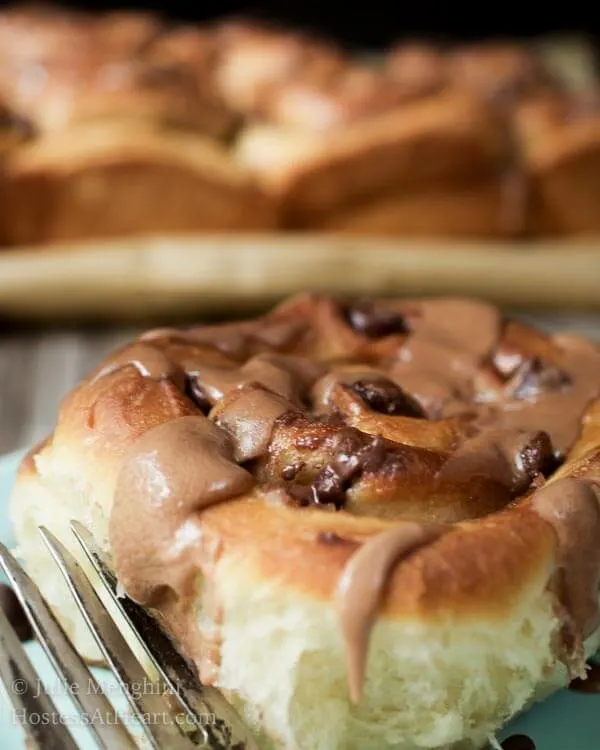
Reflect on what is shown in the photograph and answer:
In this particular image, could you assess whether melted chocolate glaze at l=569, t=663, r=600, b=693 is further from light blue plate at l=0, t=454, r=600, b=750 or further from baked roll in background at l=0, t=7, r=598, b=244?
baked roll in background at l=0, t=7, r=598, b=244

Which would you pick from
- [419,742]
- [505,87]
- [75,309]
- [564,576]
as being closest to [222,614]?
[419,742]

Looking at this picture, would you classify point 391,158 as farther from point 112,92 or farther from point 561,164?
point 112,92

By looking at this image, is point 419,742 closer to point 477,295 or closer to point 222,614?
point 222,614

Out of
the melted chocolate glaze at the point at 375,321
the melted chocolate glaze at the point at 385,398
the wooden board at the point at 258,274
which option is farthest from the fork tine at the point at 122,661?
the wooden board at the point at 258,274

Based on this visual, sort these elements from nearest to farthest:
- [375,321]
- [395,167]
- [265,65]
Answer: [375,321] < [395,167] < [265,65]

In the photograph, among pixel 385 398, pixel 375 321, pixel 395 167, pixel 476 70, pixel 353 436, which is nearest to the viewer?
pixel 353 436

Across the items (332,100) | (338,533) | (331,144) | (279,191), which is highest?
(332,100)

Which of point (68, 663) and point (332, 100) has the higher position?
point (332, 100)

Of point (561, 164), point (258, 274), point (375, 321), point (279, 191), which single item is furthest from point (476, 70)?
point (375, 321)
